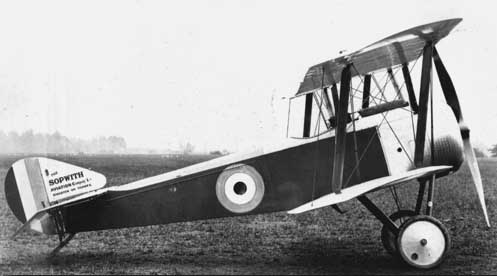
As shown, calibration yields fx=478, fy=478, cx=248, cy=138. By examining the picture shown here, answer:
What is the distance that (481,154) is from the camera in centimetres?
5828

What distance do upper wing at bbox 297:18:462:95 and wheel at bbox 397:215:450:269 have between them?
195 centimetres

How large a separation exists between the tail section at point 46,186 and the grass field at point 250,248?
28.8 inches

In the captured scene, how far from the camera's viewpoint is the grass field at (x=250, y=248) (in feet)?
19.7

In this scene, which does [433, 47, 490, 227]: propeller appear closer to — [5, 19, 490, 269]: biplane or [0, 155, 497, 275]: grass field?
[5, 19, 490, 269]: biplane

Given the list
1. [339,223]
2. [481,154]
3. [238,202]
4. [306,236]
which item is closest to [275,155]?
[238,202]

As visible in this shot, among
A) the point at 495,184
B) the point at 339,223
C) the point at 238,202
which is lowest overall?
the point at 495,184

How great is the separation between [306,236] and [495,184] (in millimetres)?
13531

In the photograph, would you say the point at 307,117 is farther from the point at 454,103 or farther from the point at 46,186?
the point at 46,186

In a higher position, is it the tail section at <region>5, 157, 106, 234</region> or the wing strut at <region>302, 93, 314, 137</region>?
the wing strut at <region>302, 93, 314, 137</region>

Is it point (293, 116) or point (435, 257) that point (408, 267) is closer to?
point (435, 257)

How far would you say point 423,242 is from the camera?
→ 5.54 meters

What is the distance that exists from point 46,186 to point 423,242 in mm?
4718

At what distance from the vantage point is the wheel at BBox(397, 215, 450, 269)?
5551mm

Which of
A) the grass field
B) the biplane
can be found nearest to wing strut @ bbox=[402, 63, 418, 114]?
the biplane
